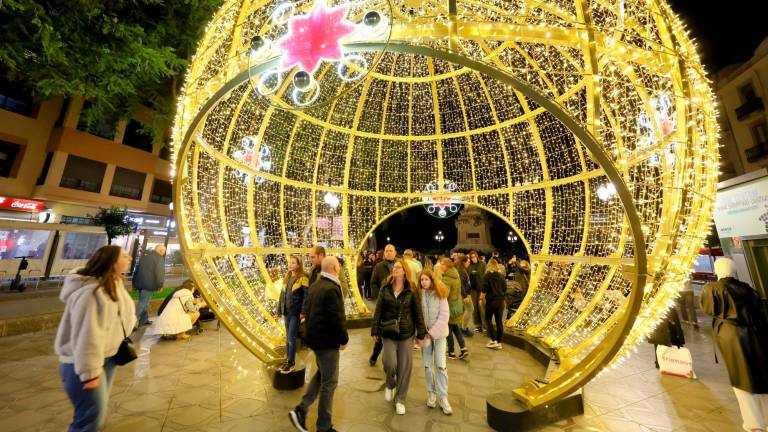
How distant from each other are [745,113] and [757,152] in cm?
222

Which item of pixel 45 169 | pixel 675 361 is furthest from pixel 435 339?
pixel 45 169

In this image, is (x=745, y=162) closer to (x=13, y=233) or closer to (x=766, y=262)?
(x=766, y=262)

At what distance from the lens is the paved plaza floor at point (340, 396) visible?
3398 mm

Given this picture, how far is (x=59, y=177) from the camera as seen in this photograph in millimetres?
14203

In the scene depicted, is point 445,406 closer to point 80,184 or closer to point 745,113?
point 80,184

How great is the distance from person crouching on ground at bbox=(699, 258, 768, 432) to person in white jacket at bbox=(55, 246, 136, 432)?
5.71 meters

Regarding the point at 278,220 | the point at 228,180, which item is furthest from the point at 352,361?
the point at 228,180

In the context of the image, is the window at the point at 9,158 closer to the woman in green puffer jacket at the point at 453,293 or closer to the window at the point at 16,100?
the window at the point at 16,100

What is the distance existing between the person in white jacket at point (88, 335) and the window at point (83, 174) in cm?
1726

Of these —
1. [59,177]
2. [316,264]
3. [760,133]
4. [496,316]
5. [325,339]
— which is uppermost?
[760,133]

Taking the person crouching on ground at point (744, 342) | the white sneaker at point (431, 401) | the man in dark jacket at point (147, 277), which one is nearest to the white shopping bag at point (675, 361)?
the person crouching on ground at point (744, 342)

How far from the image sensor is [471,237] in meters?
31.6

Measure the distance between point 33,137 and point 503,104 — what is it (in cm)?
1935

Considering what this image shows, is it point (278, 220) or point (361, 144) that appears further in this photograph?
point (361, 144)
